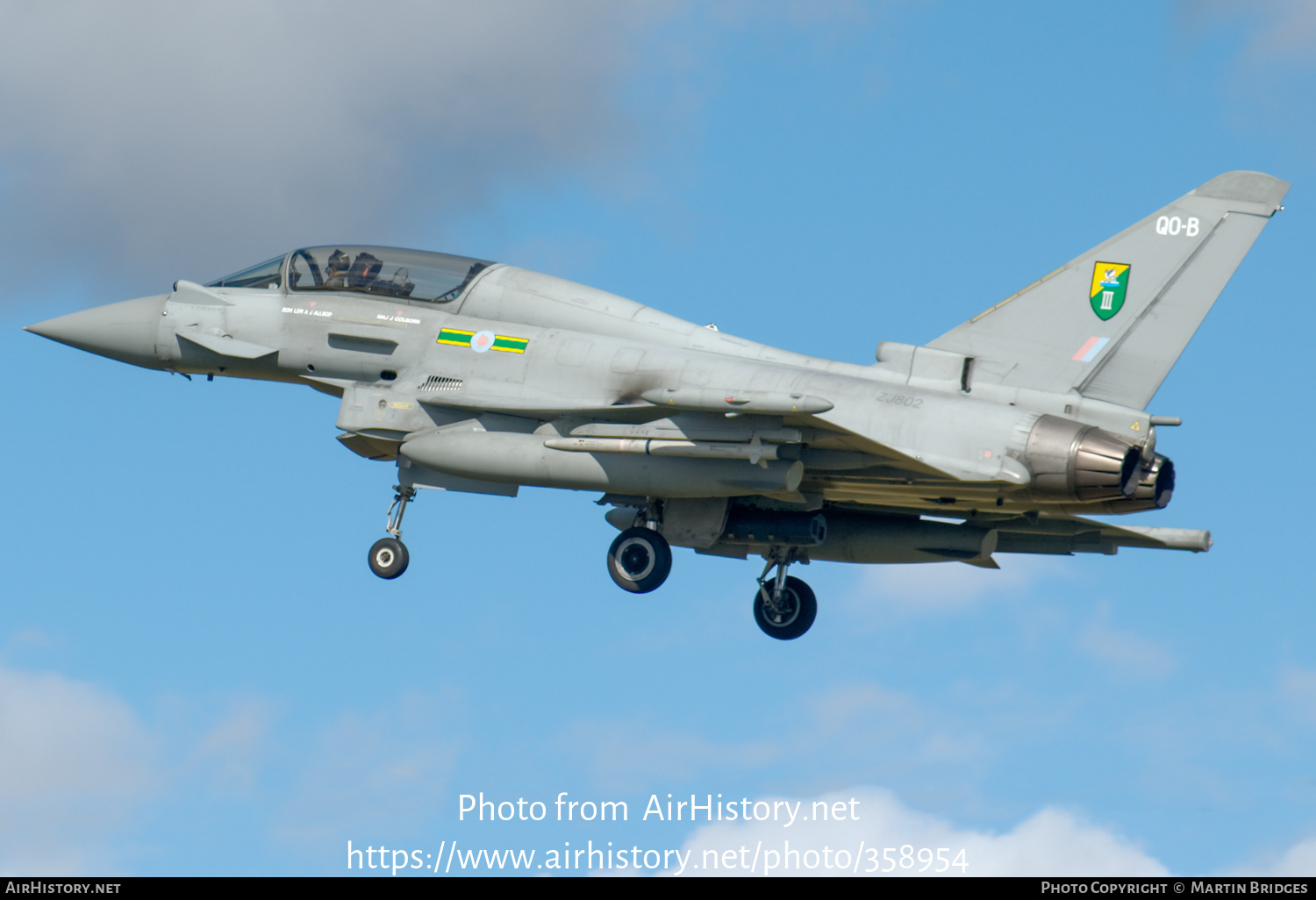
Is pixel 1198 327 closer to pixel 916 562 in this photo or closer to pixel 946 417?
pixel 946 417

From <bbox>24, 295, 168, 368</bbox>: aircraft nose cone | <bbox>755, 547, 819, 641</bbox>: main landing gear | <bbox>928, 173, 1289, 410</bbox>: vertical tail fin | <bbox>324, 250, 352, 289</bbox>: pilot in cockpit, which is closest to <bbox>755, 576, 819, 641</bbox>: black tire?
<bbox>755, 547, 819, 641</bbox>: main landing gear

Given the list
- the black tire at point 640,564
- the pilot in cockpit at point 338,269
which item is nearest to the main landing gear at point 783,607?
the black tire at point 640,564

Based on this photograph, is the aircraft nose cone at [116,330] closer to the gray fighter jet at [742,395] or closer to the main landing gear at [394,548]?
the gray fighter jet at [742,395]

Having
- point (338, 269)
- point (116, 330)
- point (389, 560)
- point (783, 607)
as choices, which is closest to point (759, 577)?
point (783, 607)

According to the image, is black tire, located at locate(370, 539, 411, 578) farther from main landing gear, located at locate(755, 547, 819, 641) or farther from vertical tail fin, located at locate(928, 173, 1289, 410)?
vertical tail fin, located at locate(928, 173, 1289, 410)

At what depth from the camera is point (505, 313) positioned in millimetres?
21266

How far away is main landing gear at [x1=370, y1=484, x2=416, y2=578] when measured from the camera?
2108cm

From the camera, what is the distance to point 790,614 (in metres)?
22.8

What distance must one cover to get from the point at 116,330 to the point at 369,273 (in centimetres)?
364

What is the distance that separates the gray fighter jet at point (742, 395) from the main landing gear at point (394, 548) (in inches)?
1.2

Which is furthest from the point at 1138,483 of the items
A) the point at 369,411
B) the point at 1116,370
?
the point at 369,411

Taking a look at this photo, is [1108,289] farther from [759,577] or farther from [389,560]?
[389,560]

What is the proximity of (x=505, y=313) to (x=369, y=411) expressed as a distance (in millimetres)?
2122
